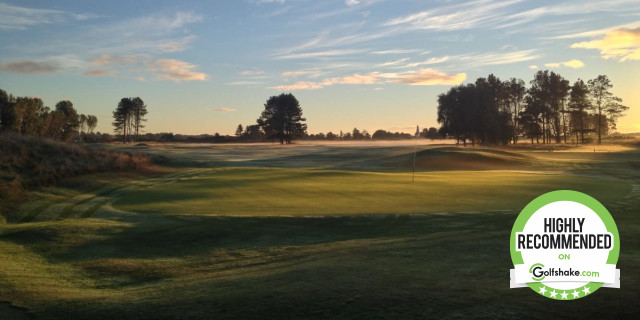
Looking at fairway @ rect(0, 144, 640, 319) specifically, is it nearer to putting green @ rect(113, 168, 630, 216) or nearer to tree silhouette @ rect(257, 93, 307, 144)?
putting green @ rect(113, 168, 630, 216)

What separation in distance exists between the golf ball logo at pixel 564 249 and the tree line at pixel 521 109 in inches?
3475

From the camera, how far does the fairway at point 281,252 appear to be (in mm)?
6047

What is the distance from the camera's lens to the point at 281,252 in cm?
1229

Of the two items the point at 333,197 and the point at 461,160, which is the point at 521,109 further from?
the point at 333,197

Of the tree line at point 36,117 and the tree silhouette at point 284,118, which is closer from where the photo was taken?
the tree line at point 36,117

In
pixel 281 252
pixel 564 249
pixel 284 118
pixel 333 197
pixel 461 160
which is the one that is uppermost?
pixel 284 118

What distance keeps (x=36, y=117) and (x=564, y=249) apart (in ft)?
415

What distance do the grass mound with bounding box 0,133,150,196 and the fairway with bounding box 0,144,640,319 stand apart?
166 centimetres

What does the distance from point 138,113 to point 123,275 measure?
140m

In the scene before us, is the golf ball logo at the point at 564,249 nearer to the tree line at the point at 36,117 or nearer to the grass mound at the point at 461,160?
the grass mound at the point at 461,160

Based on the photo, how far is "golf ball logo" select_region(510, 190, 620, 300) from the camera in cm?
655

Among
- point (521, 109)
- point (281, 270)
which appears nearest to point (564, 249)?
point (281, 270)

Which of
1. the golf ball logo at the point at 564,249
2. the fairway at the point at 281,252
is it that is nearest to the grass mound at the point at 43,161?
the fairway at the point at 281,252

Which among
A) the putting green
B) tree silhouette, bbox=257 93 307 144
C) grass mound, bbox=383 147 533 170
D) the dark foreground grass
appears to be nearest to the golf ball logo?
the dark foreground grass
